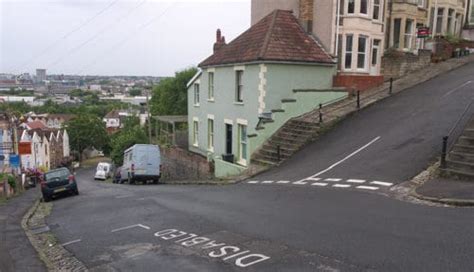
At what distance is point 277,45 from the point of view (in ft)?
70.1

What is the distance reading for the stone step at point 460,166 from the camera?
1082 centimetres

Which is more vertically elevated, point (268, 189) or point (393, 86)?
point (393, 86)

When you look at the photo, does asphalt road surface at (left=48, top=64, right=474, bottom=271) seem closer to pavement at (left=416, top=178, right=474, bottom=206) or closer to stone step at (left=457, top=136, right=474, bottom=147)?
pavement at (left=416, top=178, right=474, bottom=206)

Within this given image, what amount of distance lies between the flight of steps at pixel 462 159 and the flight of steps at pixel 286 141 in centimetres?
713

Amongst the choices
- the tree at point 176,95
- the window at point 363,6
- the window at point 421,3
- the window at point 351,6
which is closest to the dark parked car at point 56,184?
the window at point 351,6

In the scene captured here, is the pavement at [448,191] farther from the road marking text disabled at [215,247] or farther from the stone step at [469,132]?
the road marking text disabled at [215,247]

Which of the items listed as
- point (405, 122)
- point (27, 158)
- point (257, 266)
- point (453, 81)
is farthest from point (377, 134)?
point (27, 158)

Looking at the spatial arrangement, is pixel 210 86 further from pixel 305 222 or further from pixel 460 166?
pixel 305 222

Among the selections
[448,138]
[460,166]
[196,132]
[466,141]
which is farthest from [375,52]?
[460,166]

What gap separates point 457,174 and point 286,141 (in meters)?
9.03

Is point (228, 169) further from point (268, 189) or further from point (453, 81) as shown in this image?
point (453, 81)

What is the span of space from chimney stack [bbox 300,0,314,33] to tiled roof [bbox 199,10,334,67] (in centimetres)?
49

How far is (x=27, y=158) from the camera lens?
2191 inches

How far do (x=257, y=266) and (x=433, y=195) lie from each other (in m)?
5.55
